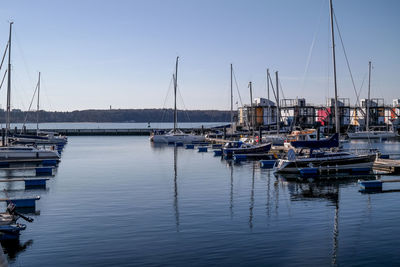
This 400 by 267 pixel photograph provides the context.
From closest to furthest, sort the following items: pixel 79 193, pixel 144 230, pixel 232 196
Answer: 1. pixel 144 230
2. pixel 232 196
3. pixel 79 193

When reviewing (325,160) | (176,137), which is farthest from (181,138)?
(325,160)

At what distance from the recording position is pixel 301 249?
56.9 ft

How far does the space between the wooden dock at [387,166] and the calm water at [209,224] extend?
19.8 ft

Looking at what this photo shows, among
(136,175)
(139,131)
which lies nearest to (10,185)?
(136,175)

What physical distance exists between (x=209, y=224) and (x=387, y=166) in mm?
23285

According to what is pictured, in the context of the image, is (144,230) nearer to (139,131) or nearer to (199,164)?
(199,164)

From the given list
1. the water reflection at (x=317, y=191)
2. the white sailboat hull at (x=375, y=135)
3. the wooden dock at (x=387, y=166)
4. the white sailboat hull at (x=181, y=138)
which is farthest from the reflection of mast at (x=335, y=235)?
the white sailboat hull at (x=375, y=135)

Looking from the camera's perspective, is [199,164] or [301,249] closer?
[301,249]

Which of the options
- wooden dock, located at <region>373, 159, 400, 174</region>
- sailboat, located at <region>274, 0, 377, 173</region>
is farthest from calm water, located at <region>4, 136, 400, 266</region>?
wooden dock, located at <region>373, 159, 400, 174</region>

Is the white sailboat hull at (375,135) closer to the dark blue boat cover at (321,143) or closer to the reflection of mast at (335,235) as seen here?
the dark blue boat cover at (321,143)

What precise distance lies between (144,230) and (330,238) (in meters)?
8.38

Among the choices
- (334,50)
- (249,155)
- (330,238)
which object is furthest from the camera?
(249,155)

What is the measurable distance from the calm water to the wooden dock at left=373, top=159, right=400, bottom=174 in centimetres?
603

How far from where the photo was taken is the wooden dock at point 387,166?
123 ft
